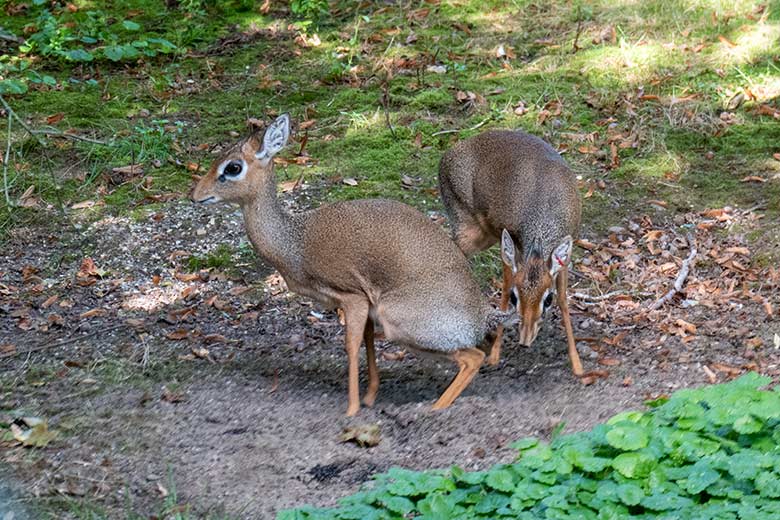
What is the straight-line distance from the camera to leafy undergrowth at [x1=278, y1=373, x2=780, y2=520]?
3760 mm

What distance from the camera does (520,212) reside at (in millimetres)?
6320

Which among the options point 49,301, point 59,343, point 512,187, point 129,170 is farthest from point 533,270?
point 129,170

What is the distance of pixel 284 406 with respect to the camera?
5.64 meters

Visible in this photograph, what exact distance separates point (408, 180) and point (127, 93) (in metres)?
2.80

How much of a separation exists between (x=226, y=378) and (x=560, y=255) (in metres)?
Answer: 1.90

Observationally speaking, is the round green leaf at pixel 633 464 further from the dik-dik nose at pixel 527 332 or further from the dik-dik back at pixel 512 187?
the dik-dik back at pixel 512 187

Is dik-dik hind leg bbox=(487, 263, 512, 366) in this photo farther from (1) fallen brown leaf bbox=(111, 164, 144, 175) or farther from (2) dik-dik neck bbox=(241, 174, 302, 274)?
(1) fallen brown leaf bbox=(111, 164, 144, 175)

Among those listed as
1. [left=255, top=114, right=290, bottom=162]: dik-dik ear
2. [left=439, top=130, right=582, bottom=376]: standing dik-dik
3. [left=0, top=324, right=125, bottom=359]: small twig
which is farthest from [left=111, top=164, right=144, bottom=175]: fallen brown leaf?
[left=255, top=114, right=290, bottom=162]: dik-dik ear

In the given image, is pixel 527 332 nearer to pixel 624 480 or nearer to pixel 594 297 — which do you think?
pixel 594 297

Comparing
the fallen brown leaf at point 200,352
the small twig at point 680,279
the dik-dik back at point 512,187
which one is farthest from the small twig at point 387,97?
the fallen brown leaf at point 200,352

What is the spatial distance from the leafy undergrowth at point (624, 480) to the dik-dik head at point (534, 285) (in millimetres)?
1431

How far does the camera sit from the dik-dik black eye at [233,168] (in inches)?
223

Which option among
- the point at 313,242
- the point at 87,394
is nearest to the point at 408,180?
the point at 313,242

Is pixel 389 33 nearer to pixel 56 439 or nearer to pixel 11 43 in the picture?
pixel 11 43
